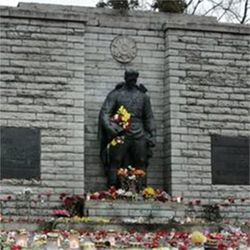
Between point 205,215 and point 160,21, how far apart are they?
A: 13.6 ft

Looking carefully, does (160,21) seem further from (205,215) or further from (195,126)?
(205,215)

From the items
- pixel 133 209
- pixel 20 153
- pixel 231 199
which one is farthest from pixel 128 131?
pixel 231 199

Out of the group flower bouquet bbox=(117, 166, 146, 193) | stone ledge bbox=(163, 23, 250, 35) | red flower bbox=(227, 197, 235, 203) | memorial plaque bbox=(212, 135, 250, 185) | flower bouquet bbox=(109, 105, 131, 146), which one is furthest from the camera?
stone ledge bbox=(163, 23, 250, 35)

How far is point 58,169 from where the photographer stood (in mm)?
15047

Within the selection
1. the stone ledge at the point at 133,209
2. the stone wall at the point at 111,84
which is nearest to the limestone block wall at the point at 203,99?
the stone wall at the point at 111,84

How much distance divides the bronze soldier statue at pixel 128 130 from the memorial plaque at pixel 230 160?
1449mm

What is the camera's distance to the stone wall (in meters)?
15.1

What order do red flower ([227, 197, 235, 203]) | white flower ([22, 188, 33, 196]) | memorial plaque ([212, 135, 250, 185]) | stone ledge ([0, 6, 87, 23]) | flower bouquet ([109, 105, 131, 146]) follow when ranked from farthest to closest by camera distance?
memorial plaque ([212, 135, 250, 185]), red flower ([227, 197, 235, 203]), stone ledge ([0, 6, 87, 23]), flower bouquet ([109, 105, 131, 146]), white flower ([22, 188, 33, 196])

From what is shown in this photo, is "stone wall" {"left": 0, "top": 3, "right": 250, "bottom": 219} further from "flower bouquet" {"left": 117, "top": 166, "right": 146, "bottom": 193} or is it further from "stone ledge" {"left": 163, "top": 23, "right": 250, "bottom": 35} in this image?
"flower bouquet" {"left": 117, "top": 166, "right": 146, "bottom": 193}

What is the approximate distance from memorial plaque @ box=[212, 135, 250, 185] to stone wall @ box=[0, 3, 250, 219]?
0.13 meters

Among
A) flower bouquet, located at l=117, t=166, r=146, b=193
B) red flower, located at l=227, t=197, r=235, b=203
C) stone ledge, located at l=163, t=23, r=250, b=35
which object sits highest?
stone ledge, located at l=163, t=23, r=250, b=35

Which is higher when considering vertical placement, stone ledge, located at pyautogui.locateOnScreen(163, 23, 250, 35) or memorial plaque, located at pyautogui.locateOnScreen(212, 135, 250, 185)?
stone ledge, located at pyautogui.locateOnScreen(163, 23, 250, 35)

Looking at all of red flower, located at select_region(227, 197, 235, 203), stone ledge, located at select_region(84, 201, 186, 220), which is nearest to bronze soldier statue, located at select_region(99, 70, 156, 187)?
stone ledge, located at select_region(84, 201, 186, 220)

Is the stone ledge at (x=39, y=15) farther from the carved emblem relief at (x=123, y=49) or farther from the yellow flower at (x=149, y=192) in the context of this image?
the yellow flower at (x=149, y=192)
